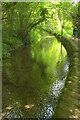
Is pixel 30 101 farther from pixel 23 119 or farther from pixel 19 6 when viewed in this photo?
pixel 19 6

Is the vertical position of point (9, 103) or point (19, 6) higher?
point (19, 6)

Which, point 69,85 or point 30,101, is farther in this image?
point 30,101

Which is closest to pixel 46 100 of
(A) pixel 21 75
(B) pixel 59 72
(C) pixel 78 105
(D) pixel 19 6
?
(C) pixel 78 105

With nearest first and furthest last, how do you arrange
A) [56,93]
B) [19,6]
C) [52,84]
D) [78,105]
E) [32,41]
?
[78,105] < [56,93] < [52,84] < [19,6] < [32,41]

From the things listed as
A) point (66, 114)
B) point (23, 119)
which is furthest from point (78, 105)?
point (23, 119)

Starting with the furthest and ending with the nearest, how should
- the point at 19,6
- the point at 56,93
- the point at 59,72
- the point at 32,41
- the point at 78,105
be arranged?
1. the point at 32,41
2. the point at 19,6
3. the point at 59,72
4. the point at 56,93
5. the point at 78,105

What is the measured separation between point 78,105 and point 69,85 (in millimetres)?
992

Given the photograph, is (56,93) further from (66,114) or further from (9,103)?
(66,114)

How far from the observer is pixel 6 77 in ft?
22.5

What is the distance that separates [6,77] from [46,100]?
9.21 ft

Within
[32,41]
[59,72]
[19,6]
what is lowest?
[59,72]

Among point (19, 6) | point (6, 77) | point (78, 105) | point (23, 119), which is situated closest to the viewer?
point (78, 105)

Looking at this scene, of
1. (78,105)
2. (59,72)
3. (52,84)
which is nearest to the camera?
(78,105)

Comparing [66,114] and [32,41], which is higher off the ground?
[32,41]
